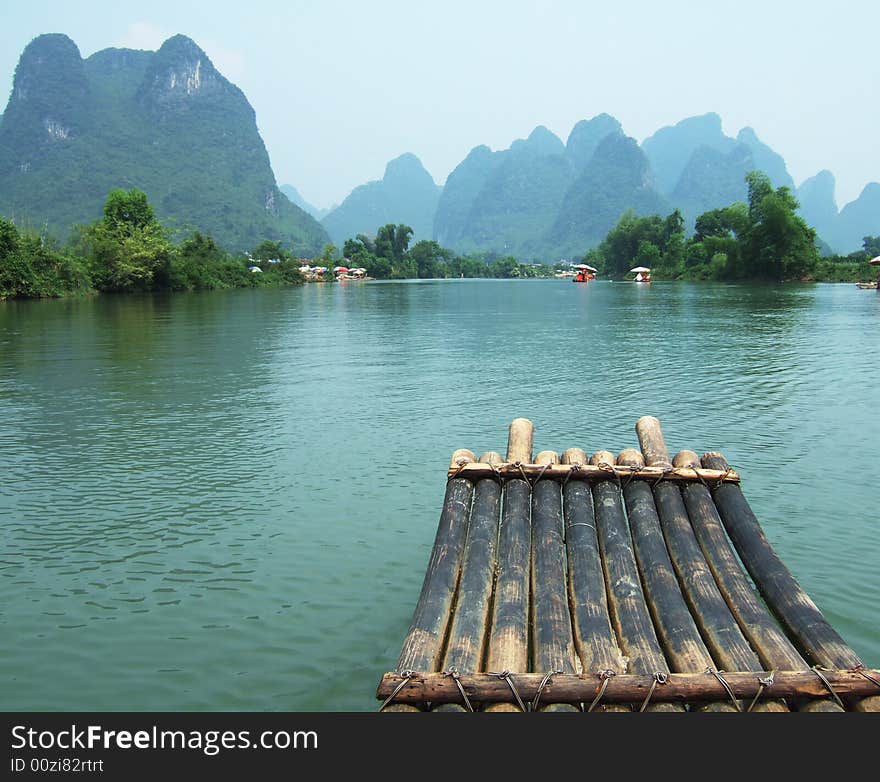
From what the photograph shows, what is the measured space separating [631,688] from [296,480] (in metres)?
7.14

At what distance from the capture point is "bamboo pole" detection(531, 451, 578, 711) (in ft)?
15.4

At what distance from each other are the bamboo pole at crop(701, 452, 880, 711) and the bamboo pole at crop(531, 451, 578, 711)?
163cm

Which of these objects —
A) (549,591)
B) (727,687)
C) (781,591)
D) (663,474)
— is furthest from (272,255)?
(727,687)

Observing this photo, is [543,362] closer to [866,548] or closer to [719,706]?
[866,548]

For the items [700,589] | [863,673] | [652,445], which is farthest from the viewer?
[652,445]

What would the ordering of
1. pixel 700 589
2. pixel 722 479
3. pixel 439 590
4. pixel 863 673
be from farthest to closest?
pixel 722 479 → pixel 700 589 → pixel 439 590 → pixel 863 673

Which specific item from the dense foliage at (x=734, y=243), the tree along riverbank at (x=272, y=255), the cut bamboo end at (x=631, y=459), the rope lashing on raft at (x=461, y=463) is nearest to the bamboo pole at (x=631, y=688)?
the rope lashing on raft at (x=461, y=463)

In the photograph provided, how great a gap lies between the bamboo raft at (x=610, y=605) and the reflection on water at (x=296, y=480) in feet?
3.21

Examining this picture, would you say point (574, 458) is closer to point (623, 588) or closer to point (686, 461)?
Result: point (686, 461)

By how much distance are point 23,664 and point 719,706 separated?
208 inches

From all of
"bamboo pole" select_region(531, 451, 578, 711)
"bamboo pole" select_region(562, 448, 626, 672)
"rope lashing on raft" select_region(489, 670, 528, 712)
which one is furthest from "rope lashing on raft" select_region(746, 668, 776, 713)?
"rope lashing on raft" select_region(489, 670, 528, 712)

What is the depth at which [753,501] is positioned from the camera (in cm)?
940

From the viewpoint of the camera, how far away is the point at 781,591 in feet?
18.6

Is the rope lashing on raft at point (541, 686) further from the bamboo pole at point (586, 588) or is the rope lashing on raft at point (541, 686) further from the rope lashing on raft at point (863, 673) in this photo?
the rope lashing on raft at point (863, 673)
